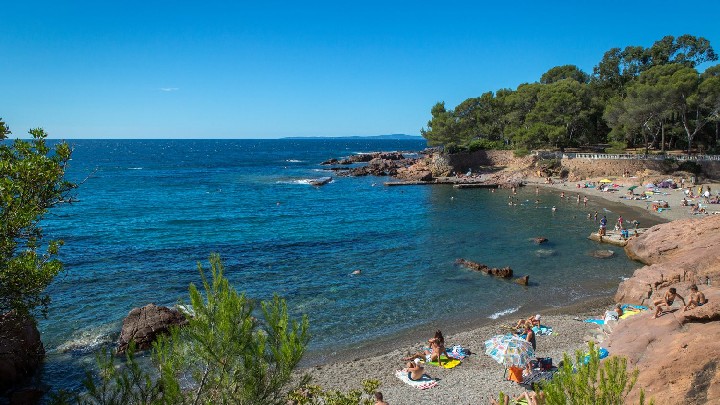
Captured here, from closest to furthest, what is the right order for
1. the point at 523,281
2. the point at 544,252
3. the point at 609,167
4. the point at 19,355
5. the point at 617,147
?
the point at 19,355 < the point at 523,281 < the point at 544,252 < the point at 609,167 < the point at 617,147

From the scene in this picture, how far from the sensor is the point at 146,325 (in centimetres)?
1781

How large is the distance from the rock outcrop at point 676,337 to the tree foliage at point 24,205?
1235 centimetres

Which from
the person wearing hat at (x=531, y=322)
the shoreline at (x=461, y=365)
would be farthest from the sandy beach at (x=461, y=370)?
the person wearing hat at (x=531, y=322)

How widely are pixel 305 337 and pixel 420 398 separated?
755 cm

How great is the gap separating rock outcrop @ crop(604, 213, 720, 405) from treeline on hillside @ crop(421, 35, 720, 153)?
37.7 m

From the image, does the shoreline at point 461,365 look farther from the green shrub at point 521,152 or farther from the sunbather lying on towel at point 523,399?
the green shrub at point 521,152

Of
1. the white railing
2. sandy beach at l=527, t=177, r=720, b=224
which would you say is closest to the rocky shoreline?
sandy beach at l=527, t=177, r=720, b=224

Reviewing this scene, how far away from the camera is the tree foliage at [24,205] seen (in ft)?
28.0

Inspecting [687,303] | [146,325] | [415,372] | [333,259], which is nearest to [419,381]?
[415,372]

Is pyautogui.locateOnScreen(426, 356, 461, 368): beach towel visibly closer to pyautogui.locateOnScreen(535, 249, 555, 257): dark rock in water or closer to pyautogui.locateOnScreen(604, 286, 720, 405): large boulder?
pyautogui.locateOnScreen(604, 286, 720, 405): large boulder

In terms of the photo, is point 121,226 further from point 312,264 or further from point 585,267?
point 585,267

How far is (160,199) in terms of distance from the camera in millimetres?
55375

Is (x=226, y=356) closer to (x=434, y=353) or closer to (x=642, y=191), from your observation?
(x=434, y=353)

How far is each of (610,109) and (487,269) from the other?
143ft
